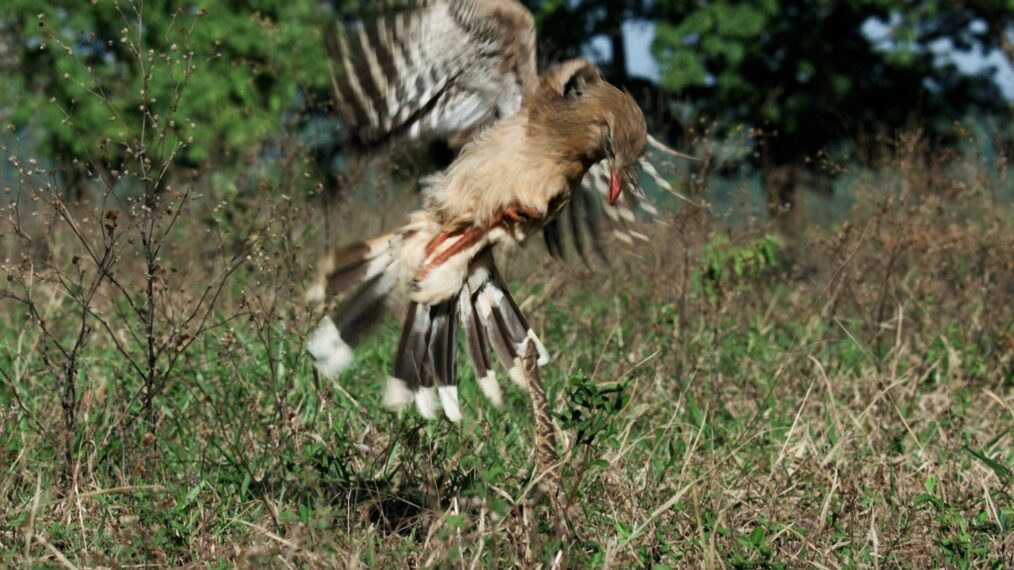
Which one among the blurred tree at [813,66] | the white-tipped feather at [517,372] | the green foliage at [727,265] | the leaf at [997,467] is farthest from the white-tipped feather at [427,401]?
the blurred tree at [813,66]

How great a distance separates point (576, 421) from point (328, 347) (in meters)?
0.99

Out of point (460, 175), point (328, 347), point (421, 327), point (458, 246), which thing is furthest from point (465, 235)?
point (328, 347)

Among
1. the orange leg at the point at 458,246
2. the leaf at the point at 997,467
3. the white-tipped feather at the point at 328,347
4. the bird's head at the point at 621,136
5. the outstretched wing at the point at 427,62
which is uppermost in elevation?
the outstretched wing at the point at 427,62

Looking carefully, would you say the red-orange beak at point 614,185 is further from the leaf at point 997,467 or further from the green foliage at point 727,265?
the green foliage at point 727,265

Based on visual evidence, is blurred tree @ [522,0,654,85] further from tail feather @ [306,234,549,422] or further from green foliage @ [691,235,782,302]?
tail feather @ [306,234,549,422]

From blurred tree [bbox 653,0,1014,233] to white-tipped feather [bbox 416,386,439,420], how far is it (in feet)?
34.3

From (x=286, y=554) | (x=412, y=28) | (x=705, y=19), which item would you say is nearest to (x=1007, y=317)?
(x=412, y=28)

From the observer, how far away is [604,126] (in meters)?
3.57

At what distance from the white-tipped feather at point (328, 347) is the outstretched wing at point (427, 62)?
63cm

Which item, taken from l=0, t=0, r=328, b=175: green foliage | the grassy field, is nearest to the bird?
the grassy field

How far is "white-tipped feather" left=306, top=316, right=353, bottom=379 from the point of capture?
3.65 m

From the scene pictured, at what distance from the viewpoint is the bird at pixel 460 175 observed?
359cm

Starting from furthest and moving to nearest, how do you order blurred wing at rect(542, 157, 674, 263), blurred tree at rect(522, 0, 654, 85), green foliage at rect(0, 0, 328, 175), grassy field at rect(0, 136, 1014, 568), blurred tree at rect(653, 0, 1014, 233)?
1. blurred tree at rect(522, 0, 654, 85)
2. blurred tree at rect(653, 0, 1014, 233)
3. green foliage at rect(0, 0, 328, 175)
4. blurred wing at rect(542, 157, 674, 263)
5. grassy field at rect(0, 136, 1014, 568)

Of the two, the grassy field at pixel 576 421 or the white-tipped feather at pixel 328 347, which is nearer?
the grassy field at pixel 576 421
